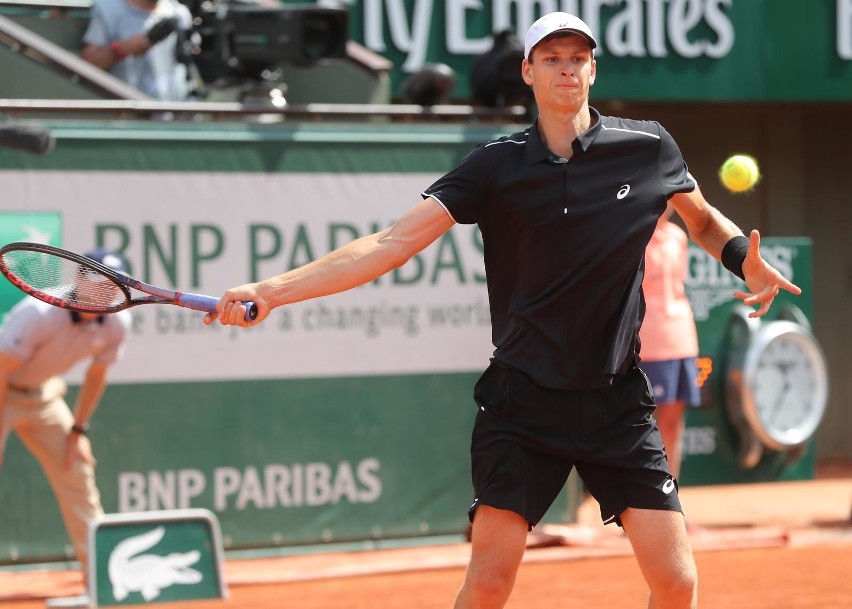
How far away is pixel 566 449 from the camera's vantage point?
4258 mm

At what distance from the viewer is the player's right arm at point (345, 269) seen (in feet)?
13.4

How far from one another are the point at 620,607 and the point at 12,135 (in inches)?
152

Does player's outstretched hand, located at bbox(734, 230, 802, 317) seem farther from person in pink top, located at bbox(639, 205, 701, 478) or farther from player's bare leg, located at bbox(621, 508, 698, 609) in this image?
person in pink top, located at bbox(639, 205, 701, 478)

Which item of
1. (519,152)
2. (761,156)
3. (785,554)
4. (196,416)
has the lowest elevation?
(785,554)

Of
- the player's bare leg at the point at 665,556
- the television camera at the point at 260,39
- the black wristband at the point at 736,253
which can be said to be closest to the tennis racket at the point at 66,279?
the player's bare leg at the point at 665,556

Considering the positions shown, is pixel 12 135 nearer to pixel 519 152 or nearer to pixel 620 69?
pixel 519 152

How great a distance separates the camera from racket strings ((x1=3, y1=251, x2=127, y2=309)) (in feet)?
14.8

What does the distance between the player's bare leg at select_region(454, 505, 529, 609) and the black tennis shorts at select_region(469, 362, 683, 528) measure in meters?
0.03

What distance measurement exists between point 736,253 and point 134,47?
5.91 m

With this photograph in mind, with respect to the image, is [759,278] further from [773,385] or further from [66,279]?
[773,385]

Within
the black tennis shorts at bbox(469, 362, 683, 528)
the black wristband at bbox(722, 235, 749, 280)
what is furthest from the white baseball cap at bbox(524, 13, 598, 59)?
the black tennis shorts at bbox(469, 362, 683, 528)

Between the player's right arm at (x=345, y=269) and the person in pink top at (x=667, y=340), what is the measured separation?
444 centimetres

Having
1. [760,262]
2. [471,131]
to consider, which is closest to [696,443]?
[471,131]

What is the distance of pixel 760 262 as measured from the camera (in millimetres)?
4391
